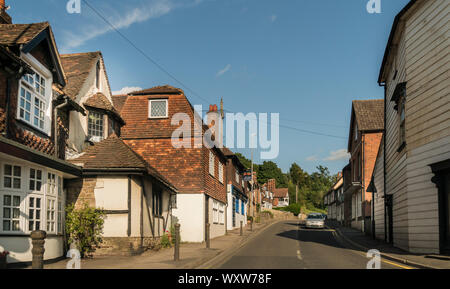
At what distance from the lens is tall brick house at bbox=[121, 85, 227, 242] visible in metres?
25.5

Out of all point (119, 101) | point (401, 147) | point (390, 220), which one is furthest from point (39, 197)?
point (119, 101)

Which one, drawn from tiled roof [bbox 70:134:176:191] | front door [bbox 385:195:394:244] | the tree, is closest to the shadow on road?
front door [bbox 385:195:394:244]

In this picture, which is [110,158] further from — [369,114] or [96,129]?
[369,114]

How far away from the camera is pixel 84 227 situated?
1606 cm

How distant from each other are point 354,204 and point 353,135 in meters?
6.56

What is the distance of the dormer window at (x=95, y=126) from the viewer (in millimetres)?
20812

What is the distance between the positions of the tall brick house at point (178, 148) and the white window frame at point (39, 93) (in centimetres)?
1058

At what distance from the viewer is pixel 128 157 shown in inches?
687

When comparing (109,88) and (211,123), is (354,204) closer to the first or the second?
(211,123)

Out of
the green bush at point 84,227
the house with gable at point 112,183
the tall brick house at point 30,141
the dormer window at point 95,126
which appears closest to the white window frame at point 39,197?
the tall brick house at point 30,141

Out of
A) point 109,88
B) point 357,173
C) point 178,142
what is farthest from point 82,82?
point 357,173

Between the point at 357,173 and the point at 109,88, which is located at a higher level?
the point at 109,88
